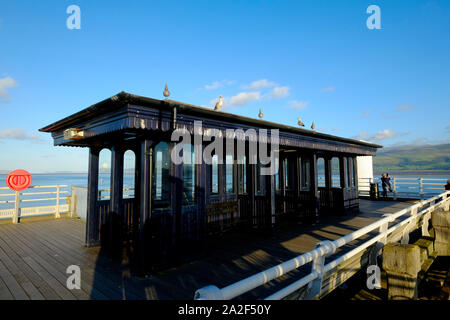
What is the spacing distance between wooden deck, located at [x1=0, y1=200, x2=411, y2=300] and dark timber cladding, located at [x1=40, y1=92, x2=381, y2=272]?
459 millimetres

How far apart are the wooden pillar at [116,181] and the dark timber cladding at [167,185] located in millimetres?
24

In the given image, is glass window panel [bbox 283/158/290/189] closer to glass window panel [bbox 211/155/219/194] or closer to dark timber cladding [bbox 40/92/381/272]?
dark timber cladding [bbox 40/92/381/272]

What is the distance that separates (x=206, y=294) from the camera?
5.01ft

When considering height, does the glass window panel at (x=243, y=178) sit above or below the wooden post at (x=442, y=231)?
above

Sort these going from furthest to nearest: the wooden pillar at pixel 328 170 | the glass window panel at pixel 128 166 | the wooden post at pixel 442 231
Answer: the wooden pillar at pixel 328 170
the glass window panel at pixel 128 166
the wooden post at pixel 442 231

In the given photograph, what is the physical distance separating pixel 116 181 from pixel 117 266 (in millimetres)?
2061

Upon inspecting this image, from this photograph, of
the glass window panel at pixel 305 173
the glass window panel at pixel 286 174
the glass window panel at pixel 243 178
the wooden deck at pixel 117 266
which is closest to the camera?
the wooden deck at pixel 117 266

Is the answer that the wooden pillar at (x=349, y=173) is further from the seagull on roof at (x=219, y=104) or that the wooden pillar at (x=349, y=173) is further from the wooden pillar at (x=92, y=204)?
the wooden pillar at (x=92, y=204)

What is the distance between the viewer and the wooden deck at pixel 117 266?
3.72m

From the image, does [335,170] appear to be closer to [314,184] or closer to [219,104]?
[314,184]

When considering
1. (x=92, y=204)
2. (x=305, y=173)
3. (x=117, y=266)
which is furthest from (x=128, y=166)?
(x=305, y=173)

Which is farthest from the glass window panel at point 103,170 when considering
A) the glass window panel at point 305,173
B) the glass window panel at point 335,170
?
the glass window panel at point 335,170
